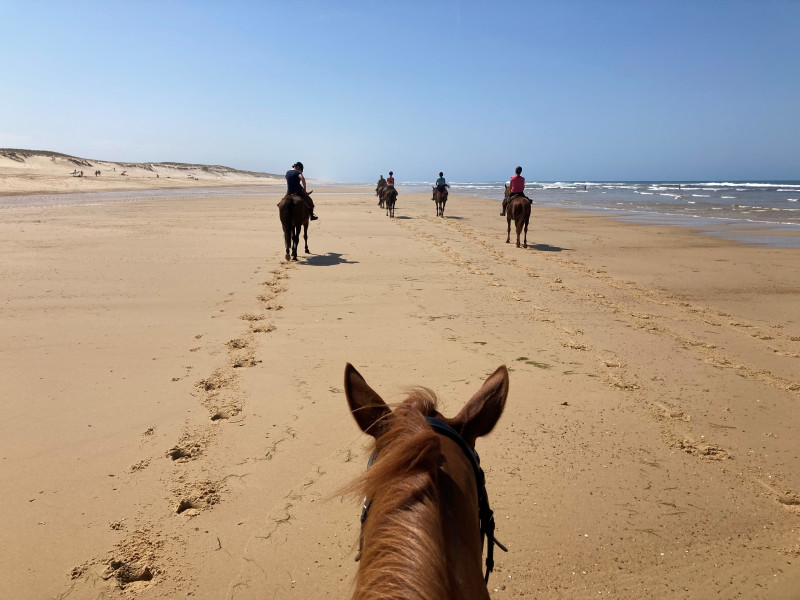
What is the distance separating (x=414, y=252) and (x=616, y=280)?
468cm

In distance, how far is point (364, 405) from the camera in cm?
175

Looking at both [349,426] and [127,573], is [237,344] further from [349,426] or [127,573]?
[127,573]

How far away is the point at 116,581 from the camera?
250 centimetres

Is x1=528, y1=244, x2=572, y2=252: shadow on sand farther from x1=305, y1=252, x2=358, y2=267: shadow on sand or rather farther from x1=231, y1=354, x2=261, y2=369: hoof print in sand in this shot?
x1=231, y1=354, x2=261, y2=369: hoof print in sand

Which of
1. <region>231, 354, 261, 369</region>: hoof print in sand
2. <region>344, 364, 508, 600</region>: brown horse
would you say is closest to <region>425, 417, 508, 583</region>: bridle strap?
<region>344, 364, 508, 600</region>: brown horse

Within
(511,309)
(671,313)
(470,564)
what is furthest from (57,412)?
(671,313)

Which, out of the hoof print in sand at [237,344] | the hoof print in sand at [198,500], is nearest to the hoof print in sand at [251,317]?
the hoof print in sand at [237,344]

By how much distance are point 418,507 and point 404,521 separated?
53 mm

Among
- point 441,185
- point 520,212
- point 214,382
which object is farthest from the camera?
point 441,185

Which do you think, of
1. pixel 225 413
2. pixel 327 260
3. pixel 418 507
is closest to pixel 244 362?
pixel 225 413

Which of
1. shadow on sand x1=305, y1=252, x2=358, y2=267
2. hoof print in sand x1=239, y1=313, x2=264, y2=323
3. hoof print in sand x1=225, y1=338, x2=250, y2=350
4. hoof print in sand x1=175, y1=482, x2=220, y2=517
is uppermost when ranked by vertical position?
shadow on sand x1=305, y1=252, x2=358, y2=267

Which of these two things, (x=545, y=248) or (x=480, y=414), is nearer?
(x=480, y=414)

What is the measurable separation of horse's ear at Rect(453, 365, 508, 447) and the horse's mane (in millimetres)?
325

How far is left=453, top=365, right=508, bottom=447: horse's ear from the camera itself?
5.78 feet
